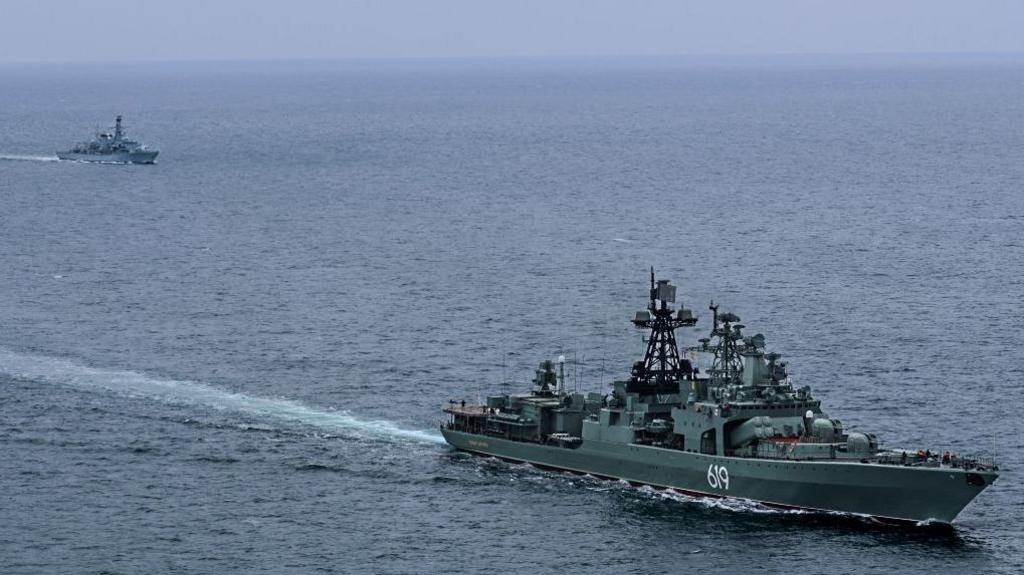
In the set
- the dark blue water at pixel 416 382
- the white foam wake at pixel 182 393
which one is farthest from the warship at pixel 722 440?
the white foam wake at pixel 182 393

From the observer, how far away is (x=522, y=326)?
143 m

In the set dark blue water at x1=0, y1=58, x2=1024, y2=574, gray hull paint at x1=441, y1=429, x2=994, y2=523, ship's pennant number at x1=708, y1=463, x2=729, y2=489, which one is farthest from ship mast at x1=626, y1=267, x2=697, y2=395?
ship's pennant number at x1=708, y1=463, x2=729, y2=489

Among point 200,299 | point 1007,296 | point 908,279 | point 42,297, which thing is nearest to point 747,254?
point 908,279

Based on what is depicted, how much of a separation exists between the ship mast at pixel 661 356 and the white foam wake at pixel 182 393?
14838 millimetres

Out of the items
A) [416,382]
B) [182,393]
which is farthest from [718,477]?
[182,393]

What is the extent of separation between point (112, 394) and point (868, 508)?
56.3 meters

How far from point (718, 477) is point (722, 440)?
91.1 inches

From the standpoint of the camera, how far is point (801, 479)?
95.5 m

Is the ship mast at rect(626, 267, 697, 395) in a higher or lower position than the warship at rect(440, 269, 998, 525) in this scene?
higher

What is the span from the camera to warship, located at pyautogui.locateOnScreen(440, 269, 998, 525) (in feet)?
306

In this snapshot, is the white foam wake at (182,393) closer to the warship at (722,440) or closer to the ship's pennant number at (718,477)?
the warship at (722,440)

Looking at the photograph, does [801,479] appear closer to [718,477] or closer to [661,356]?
[718,477]

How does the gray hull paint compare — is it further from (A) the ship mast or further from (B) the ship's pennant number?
(A) the ship mast

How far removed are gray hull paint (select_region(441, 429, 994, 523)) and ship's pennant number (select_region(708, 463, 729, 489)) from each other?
0.08 metres
